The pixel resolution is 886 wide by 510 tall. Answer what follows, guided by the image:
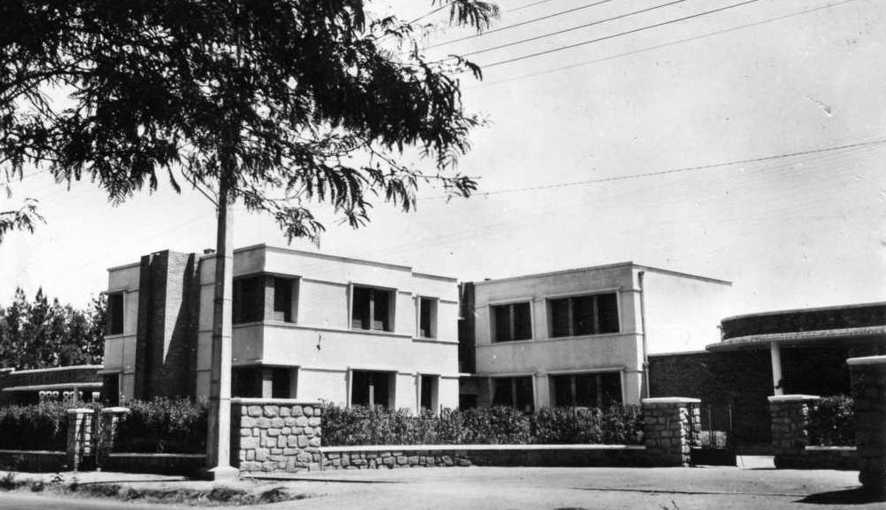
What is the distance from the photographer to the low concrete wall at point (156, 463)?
55.2ft

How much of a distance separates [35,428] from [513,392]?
1656cm

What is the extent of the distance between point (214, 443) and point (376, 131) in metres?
9.89

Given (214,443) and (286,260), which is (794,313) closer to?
(286,260)

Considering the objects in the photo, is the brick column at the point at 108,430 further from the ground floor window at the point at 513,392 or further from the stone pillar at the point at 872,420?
the ground floor window at the point at 513,392

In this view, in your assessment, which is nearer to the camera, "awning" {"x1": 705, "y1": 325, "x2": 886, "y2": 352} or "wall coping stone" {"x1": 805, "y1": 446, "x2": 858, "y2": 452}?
"wall coping stone" {"x1": 805, "y1": 446, "x2": 858, "y2": 452}

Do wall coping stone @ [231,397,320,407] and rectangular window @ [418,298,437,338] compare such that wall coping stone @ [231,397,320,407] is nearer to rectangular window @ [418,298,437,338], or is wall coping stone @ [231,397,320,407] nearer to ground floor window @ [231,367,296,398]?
ground floor window @ [231,367,296,398]

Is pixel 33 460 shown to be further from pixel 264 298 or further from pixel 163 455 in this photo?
pixel 264 298

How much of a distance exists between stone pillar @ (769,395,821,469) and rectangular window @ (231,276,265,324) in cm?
1532

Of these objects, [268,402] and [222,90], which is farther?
[268,402]

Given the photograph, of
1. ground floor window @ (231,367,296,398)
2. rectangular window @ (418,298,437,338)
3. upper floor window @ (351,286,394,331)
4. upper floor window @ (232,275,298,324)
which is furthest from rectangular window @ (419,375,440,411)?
upper floor window @ (232,275,298,324)

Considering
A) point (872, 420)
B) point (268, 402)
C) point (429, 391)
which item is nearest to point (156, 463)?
point (268, 402)

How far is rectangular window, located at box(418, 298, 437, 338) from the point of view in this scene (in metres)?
31.7

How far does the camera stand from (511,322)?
3312 centimetres

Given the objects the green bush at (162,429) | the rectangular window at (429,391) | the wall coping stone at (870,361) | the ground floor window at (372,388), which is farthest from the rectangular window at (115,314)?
the wall coping stone at (870,361)
